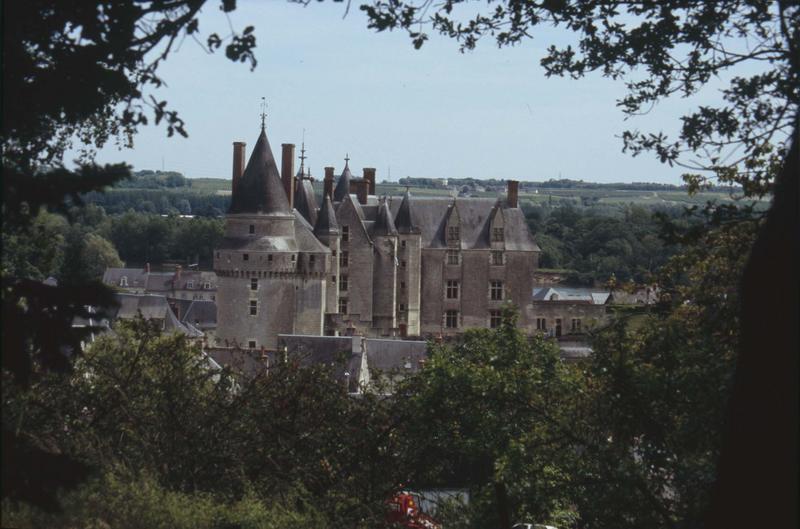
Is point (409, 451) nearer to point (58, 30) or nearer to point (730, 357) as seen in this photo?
point (730, 357)

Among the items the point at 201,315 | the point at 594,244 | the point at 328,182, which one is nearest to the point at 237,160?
the point at 328,182

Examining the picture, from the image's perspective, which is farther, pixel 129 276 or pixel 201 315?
pixel 129 276

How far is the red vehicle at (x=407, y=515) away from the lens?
1261 cm

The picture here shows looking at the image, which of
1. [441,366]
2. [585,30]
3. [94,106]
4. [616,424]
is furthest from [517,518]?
[94,106]

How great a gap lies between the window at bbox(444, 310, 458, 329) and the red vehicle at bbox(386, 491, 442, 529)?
52.5 metres

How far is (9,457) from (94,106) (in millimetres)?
2797

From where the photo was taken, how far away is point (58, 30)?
23.5 feet

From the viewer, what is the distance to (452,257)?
218 ft

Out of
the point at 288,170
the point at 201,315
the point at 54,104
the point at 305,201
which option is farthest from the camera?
the point at 201,315

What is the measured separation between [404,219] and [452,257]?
3.24 metres

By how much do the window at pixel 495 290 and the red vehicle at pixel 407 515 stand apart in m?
53.3

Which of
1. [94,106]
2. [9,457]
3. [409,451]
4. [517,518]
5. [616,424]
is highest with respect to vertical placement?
[94,106]

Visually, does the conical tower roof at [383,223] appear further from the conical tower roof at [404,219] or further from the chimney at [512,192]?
the chimney at [512,192]

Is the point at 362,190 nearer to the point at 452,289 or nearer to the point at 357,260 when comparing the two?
the point at 357,260
